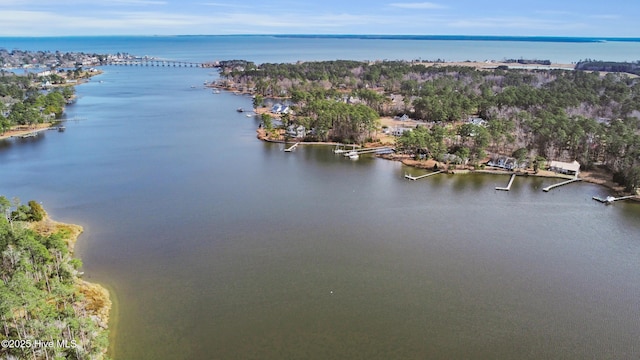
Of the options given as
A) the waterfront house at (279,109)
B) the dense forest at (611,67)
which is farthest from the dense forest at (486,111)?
the dense forest at (611,67)

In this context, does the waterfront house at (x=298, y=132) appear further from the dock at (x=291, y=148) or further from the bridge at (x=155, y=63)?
the bridge at (x=155, y=63)

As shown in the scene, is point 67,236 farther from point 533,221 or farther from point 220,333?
point 533,221

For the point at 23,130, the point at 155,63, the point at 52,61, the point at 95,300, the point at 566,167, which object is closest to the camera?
the point at 95,300

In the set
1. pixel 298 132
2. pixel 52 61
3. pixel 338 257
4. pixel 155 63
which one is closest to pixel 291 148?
pixel 298 132

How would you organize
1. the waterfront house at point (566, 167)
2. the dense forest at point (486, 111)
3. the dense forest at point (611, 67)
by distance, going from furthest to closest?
the dense forest at point (611, 67) < the dense forest at point (486, 111) < the waterfront house at point (566, 167)

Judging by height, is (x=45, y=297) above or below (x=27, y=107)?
below

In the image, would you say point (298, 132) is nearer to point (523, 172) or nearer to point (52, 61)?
point (523, 172)

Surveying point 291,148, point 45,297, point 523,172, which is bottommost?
point 45,297
